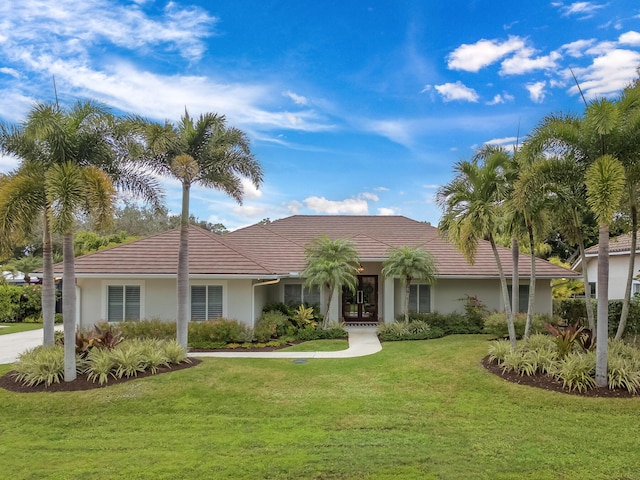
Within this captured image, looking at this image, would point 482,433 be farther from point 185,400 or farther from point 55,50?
point 55,50

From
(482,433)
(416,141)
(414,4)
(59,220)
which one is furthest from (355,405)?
(416,141)

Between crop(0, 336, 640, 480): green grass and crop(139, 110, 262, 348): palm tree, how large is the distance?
327 cm

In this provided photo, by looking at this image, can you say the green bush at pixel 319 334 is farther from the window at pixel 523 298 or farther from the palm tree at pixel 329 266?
the window at pixel 523 298

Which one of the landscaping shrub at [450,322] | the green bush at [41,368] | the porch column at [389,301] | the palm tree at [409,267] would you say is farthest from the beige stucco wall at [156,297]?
the landscaping shrub at [450,322]

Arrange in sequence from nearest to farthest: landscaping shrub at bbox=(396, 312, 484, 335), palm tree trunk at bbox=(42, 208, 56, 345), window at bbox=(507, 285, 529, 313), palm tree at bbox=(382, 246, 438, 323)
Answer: palm tree trunk at bbox=(42, 208, 56, 345), palm tree at bbox=(382, 246, 438, 323), landscaping shrub at bbox=(396, 312, 484, 335), window at bbox=(507, 285, 529, 313)

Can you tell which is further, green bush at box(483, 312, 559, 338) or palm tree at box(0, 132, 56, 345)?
green bush at box(483, 312, 559, 338)

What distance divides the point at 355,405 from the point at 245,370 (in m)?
3.69

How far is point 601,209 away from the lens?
8.51 metres

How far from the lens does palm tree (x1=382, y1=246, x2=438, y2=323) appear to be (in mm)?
16719

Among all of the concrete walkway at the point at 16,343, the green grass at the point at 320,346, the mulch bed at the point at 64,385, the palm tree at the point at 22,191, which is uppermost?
the palm tree at the point at 22,191

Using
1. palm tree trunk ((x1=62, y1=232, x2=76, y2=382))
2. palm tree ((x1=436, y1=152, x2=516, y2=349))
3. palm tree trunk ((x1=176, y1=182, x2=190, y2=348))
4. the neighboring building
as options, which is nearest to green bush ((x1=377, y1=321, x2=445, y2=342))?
palm tree ((x1=436, y1=152, x2=516, y2=349))

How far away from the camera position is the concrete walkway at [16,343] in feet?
45.3

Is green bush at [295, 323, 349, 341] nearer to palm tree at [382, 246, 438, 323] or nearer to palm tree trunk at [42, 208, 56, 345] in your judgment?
palm tree at [382, 246, 438, 323]

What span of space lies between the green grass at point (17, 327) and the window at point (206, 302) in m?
10.3
